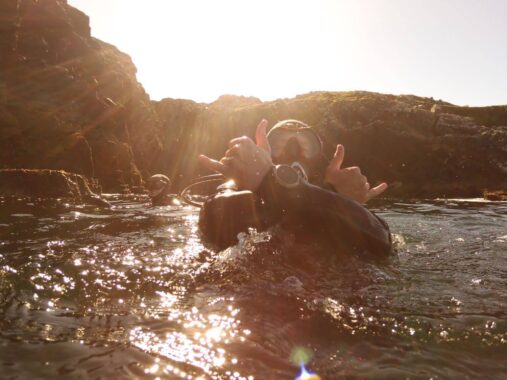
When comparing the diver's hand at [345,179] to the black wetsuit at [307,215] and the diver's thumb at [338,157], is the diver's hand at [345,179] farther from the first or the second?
the black wetsuit at [307,215]

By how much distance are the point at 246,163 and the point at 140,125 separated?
121 ft

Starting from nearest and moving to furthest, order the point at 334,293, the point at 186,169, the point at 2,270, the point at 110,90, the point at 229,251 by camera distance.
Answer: the point at 334,293 → the point at 2,270 → the point at 229,251 → the point at 110,90 → the point at 186,169

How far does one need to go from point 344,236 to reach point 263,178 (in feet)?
3.58

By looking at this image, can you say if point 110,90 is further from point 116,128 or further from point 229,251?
point 229,251

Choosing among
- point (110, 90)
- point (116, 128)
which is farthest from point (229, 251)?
point (110, 90)

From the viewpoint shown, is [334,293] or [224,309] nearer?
[224,309]

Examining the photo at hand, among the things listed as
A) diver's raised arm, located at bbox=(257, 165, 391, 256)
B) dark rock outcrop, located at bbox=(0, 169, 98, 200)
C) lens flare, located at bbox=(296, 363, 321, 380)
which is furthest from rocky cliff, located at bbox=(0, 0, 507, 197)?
lens flare, located at bbox=(296, 363, 321, 380)

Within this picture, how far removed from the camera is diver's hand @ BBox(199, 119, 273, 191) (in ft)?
12.4

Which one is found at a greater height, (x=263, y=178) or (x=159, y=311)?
(x=263, y=178)

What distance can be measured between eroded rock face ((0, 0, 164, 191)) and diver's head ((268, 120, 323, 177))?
644 inches

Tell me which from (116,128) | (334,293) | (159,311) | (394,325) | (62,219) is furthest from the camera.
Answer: (116,128)

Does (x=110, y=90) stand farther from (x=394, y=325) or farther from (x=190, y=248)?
(x=394, y=325)

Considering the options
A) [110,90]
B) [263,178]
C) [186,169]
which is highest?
[110,90]

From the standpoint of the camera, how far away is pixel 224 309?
276cm
